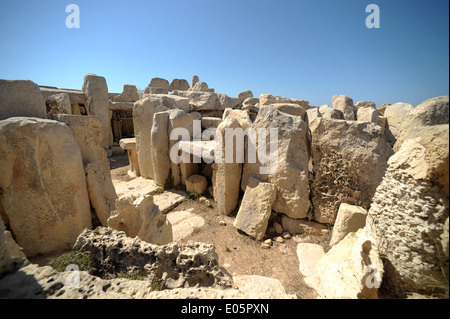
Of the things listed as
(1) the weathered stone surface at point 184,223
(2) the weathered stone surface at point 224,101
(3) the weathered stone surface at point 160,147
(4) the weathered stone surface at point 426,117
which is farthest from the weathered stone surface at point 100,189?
(2) the weathered stone surface at point 224,101

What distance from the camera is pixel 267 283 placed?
1.46 metres

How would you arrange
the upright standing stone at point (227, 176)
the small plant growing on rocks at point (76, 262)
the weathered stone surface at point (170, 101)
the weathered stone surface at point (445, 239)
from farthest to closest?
the weathered stone surface at point (170, 101)
the upright standing stone at point (227, 176)
the small plant growing on rocks at point (76, 262)
the weathered stone surface at point (445, 239)

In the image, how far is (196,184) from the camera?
429cm

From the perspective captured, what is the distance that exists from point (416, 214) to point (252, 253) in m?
2.04

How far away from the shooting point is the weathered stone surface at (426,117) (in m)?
1.14

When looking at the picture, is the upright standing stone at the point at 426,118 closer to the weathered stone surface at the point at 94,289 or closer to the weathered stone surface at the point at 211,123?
the weathered stone surface at the point at 94,289

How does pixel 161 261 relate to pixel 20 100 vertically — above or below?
below

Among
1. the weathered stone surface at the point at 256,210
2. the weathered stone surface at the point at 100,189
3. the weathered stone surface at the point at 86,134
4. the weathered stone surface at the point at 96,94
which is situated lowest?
the weathered stone surface at the point at 256,210

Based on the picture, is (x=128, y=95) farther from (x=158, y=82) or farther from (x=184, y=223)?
(x=184, y=223)

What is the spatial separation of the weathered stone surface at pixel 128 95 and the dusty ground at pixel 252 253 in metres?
7.73

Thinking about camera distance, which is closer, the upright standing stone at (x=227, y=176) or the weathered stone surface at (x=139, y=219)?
the weathered stone surface at (x=139, y=219)

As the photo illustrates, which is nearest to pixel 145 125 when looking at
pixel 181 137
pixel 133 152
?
pixel 181 137
